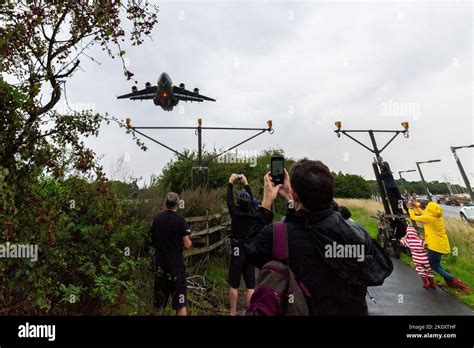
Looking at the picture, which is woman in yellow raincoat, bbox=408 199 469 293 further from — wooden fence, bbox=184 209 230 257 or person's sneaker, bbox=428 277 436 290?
wooden fence, bbox=184 209 230 257

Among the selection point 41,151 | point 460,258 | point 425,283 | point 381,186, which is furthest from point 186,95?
point 41,151

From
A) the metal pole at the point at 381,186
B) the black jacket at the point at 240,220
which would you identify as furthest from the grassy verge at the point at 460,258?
the black jacket at the point at 240,220

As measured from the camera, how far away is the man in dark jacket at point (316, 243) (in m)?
1.66

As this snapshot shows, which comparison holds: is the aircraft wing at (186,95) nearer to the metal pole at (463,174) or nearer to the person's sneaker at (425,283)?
the metal pole at (463,174)

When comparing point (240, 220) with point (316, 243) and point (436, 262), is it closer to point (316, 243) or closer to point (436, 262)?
point (316, 243)

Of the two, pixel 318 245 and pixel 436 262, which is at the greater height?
pixel 318 245

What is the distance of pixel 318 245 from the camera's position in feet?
5.47

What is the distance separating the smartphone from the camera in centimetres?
208

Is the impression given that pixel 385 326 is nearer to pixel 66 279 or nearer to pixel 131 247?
pixel 66 279

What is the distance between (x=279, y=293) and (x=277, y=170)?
812mm

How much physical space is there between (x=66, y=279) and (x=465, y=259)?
9.63 metres

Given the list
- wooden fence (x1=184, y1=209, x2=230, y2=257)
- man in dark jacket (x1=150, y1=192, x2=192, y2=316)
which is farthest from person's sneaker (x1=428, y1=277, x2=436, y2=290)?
man in dark jacket (x1=150, y1=192, x2=192, y2=316)

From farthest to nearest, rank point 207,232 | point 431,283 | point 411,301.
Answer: point 207,232 → point 431,283 → point 411,301

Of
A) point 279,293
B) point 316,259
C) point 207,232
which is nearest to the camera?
point 279,293
